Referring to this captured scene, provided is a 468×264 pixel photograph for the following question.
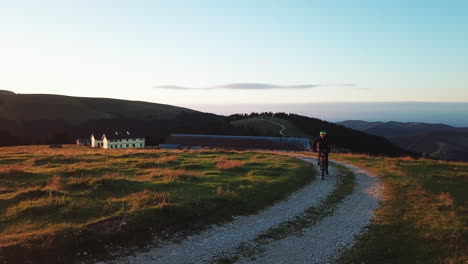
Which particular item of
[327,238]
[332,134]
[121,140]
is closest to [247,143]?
[121,140]

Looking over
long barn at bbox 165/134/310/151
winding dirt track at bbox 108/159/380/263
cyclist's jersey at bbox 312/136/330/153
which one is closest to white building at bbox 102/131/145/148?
long barn at bbox 165/134/310/151

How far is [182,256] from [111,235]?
242cm

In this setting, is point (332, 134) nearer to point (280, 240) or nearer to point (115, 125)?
point (115, 125)

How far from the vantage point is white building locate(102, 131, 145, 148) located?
117375 millimetres

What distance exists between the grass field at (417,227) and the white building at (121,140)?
10958 cm

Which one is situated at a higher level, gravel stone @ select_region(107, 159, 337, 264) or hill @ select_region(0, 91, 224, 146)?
hill @ select_region(0, 91, 224, 146)

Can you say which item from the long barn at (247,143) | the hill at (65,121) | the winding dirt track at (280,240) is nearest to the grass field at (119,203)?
the winding dirt track at (280,240)

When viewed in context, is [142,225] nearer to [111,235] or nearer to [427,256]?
[111,235]

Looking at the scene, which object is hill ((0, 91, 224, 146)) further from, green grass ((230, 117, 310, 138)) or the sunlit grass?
the sunlit grass

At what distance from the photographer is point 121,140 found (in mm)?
120125

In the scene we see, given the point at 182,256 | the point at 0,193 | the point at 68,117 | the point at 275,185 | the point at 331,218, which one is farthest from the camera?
the point at 68,117

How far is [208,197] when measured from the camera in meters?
14.4

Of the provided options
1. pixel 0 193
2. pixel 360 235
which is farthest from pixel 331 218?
pixel 0 193

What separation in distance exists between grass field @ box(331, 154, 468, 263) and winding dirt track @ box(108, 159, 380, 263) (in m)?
0.57
